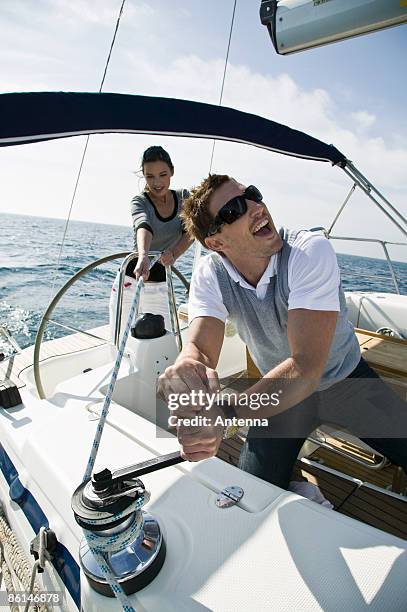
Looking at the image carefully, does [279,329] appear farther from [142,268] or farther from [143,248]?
[143,248]

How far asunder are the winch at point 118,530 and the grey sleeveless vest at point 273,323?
2.22ft

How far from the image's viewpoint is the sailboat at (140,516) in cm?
69

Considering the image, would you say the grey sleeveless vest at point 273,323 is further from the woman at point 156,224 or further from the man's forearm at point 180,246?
the man's forearm at point 180,246

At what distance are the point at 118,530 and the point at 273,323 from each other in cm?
83

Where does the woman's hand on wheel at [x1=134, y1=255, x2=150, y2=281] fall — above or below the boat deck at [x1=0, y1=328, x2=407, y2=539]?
above

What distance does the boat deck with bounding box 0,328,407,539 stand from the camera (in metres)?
1.52

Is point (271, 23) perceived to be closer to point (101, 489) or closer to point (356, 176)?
point (101, 489)

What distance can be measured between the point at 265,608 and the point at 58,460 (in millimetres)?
634

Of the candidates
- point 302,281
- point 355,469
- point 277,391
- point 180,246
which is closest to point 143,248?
point 180,246

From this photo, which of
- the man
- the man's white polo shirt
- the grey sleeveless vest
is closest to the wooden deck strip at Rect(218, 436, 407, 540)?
the man

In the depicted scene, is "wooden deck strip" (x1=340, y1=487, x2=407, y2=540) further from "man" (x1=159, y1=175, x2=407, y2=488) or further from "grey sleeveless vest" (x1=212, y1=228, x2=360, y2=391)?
"grey sleeveless vest" (x1=212, y1=228, x2=360, y2=391)

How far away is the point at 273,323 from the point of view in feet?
4.34

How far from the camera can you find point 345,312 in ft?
4.53

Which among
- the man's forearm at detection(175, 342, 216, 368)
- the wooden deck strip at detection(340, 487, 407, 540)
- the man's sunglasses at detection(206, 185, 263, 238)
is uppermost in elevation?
the man's sunglasses at detection(206, 185, 263, 238)
